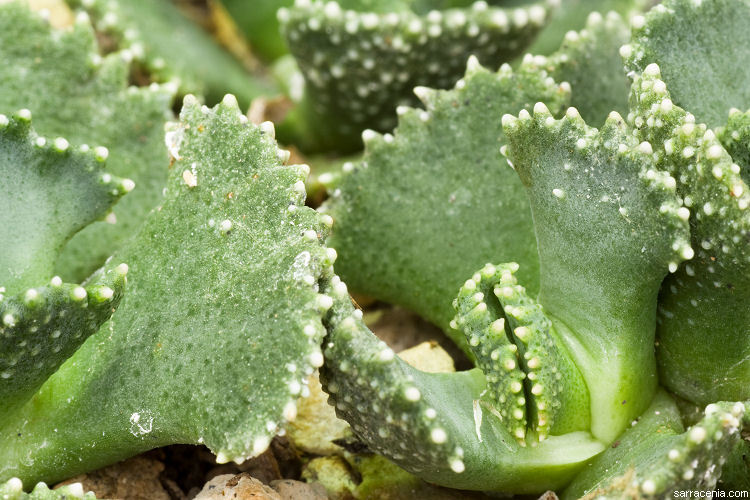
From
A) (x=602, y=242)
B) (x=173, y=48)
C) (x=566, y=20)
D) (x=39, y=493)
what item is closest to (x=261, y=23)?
(x=173, y=48)

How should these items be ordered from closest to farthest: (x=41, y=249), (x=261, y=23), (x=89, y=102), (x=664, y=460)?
(x=664, y=460) → (x=41, y=249) → (x=89, y=102) → (x=261, y=23)

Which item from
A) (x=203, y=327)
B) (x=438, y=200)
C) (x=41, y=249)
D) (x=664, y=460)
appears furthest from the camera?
(x=438, y=200)

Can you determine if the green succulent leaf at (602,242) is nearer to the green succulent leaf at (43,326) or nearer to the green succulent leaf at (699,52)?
the green succulent leaf at (699,52)

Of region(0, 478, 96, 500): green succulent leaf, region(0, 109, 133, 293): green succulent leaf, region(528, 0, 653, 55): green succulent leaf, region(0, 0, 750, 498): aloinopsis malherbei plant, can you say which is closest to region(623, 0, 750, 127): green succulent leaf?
region(0, 0, 750, 498): aloinopsis malherbei plant

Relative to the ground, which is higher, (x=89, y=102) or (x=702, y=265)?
(x=702, y=265)

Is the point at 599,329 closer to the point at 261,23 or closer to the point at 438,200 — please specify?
the point at 438,200

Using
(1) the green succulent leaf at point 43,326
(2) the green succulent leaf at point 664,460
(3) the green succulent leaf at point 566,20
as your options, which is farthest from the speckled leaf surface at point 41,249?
(3) the green succulent leaf at point 566,20

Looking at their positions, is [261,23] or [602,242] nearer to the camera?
[602,242]
